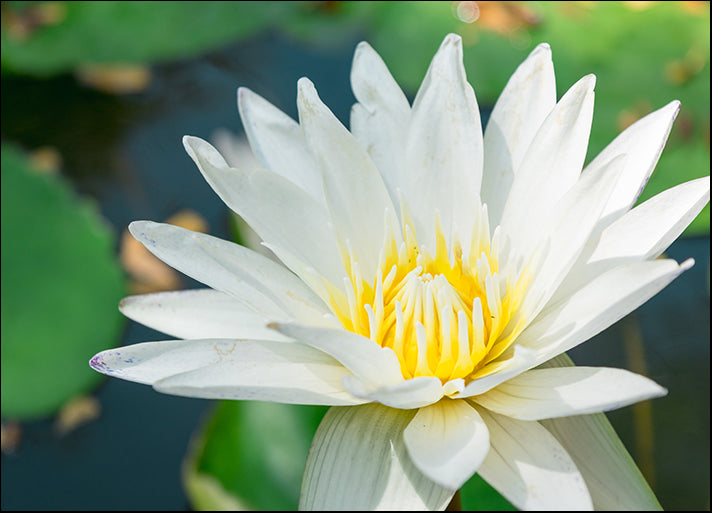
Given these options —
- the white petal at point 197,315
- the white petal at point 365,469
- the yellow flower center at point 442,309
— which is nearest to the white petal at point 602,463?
the yellow flower center at point 442,309

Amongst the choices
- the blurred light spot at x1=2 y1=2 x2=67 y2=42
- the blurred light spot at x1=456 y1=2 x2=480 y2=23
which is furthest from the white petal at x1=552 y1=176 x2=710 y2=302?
the blurred light spot at x1=2 y1=2 x2=67 y2=42

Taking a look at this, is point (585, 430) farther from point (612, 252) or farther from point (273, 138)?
point (273, 138)

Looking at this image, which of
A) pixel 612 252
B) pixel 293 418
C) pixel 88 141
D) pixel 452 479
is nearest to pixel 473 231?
pixel 612 252

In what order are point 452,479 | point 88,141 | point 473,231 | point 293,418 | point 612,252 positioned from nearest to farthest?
point 452,479 < point 612,252 < point 473,231 < point 293,418 < point 88,141

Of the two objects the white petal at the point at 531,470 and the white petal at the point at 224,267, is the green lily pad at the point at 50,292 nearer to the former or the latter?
the white petal at the point at 224,267

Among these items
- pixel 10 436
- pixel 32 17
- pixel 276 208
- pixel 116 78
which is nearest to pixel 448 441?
pixel 276 208

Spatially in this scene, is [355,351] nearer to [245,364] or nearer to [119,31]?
[245,364]
